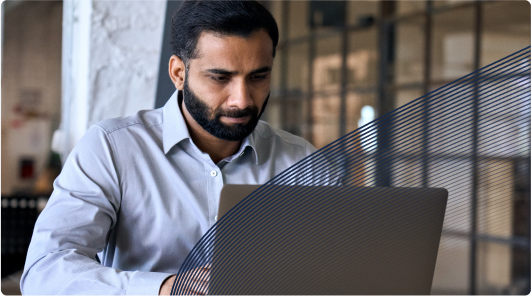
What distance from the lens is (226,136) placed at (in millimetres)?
1110

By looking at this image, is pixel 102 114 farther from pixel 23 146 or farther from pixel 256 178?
pixel 23 146

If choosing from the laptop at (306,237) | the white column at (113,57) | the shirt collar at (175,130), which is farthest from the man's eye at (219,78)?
the white column at (113,57)

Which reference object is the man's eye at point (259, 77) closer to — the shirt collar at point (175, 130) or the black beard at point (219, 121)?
the black beard at point (219, 121)

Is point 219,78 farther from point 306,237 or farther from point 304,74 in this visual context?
point 304,74

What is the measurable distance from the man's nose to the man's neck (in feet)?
0.48

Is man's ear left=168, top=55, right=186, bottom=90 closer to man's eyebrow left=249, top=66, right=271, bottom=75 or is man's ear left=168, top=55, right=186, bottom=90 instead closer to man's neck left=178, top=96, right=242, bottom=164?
man's neck left=178, top=96, right=242, bottom=164

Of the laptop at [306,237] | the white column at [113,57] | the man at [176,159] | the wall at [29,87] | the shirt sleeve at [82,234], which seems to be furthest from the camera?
the wall at [29,87]

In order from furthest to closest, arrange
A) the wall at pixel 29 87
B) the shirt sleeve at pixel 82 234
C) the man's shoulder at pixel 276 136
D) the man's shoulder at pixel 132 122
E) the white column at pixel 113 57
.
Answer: the wall at pixel 29 87
the white column at pixel 113 57
the man's shoulder at pixel 276 136
the man's shoulder at pixel 132 122
the shirt sleeve at pixel 82 234

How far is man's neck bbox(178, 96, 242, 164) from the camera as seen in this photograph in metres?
1.19

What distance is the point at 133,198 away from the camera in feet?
3.44

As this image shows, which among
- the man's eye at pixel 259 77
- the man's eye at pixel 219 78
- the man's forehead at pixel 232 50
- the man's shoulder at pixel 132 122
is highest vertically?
the man's forehead at pixel 232 50

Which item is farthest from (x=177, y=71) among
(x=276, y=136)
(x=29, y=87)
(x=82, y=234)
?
(x=29, y=87)

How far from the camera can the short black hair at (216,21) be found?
3.48 feet

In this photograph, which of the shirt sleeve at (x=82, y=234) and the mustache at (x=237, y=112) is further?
the mustache at (x=237, y=112)
